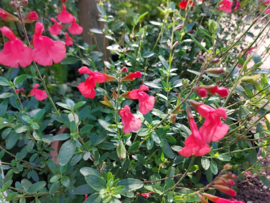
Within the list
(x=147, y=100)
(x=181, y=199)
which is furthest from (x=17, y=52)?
(x=181, y=199)

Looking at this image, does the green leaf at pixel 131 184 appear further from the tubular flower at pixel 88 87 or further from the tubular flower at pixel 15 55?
the tubular flower at pixel 15 55

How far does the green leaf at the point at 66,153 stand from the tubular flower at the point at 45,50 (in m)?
0.38

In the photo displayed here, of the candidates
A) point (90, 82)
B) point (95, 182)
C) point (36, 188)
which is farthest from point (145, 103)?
point (36, 188)

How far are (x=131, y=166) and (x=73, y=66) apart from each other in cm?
188

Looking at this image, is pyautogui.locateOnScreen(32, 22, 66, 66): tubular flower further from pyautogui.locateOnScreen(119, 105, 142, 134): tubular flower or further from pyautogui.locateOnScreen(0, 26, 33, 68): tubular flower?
pyautogui.locateOnScreen(119, 105, 142, 134): tubular flower

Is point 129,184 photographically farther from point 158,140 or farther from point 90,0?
point 90,0

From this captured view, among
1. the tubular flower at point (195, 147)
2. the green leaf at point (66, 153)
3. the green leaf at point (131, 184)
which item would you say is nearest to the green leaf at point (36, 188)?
the green leaf at point (66, 153)

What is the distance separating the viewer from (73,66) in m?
2.64

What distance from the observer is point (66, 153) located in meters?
0.92

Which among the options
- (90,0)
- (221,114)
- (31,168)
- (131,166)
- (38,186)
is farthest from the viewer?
(90,0)

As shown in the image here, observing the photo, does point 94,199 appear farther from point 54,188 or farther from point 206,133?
point 206,133

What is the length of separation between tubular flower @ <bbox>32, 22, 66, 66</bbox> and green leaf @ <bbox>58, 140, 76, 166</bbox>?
0.38m

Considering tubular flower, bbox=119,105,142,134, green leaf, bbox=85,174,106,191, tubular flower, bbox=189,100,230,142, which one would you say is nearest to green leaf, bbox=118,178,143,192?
green leaf, bbox=85,174,106,191

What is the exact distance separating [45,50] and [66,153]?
45cm
